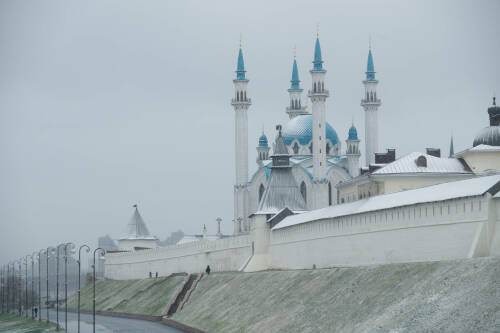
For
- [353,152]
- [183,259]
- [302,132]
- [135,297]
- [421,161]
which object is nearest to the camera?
[421,161]

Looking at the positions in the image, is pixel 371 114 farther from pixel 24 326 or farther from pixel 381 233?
pixel 381 233

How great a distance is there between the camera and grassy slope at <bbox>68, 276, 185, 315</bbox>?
73062 mm

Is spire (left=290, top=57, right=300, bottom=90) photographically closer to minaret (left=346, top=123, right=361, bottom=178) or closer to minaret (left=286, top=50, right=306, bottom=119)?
minaret (left=286, top=50, right=306, bottom=119)

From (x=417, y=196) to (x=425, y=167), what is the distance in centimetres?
2226

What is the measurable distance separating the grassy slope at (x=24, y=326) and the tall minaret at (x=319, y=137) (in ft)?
Answer: 95.7

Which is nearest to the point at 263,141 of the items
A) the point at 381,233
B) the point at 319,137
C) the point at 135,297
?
the point at 319,137

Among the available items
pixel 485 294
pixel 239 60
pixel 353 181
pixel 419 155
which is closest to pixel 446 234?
pixel 485 294

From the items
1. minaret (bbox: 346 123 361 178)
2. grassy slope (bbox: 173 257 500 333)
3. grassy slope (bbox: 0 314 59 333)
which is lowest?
grassy slope (bbox: 0 314 59 333)

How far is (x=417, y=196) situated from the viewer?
4491 centimetres

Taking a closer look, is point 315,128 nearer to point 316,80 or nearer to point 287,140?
point 316,80

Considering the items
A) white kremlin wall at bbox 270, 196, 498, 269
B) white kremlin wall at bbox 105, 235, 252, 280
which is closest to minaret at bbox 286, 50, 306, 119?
white kremlin wall at bbox 105, 235, 252, 280

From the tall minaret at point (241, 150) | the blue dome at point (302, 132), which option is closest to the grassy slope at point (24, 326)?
the tall minaret at point (241, 150)

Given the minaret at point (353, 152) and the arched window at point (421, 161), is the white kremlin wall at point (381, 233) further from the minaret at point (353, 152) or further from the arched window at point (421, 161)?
the minaret at point (353, 152)

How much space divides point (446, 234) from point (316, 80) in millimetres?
57895
